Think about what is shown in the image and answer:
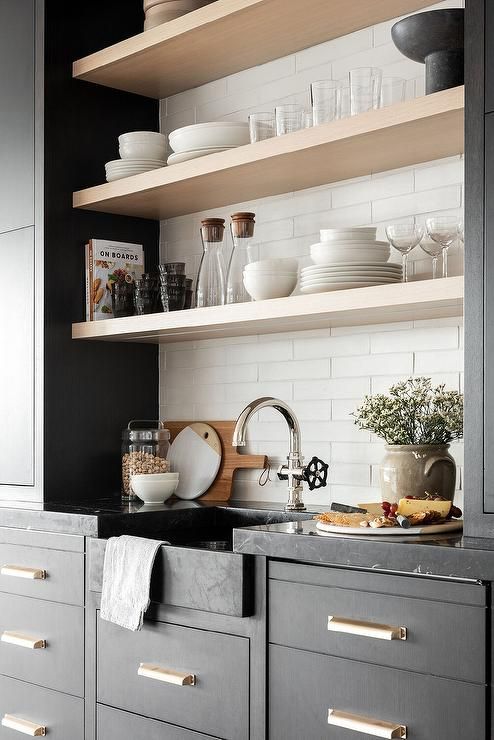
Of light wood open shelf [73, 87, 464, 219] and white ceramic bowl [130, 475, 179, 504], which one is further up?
light wood open shelf [73, 87, 464, 219]

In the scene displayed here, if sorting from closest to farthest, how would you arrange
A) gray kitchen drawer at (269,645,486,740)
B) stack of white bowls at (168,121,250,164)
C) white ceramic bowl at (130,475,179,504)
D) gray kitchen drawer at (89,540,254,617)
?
gray kitchen drawer at (269,645,486,740) < gray kitchen drawer at (89,540,254,617) < stack of white bowls at (168,121,250,164) < white ceramic bowl at (130,475,179,504)

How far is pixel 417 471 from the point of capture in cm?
228

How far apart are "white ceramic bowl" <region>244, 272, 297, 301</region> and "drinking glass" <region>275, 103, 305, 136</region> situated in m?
0.38

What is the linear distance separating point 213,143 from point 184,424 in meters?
0.97

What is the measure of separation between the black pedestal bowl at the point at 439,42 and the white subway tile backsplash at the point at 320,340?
33 centimetres

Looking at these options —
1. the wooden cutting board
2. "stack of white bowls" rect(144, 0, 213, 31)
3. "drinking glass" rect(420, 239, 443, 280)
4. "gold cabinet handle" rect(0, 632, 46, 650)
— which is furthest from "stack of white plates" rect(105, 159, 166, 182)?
"gold cabinet handle" rect(0, 632, 46, 650)

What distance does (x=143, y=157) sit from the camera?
3.08m

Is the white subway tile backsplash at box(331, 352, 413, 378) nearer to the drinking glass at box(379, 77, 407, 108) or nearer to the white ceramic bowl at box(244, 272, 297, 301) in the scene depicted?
the white ceramic bowl at box(244, 272, 297, 301)

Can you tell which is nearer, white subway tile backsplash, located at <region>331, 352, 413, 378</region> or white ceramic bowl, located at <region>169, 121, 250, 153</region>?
white subway tile backsplash, located at <region>331, 352, 413, 378</region>

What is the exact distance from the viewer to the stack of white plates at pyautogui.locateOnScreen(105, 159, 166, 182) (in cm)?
307

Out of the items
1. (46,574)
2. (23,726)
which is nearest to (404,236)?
(46,574)

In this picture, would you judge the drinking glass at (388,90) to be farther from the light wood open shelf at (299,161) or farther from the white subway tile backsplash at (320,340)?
the white subway tile backsplash at (320,340)

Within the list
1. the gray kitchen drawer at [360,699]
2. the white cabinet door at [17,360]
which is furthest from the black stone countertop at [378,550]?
the white cabinet door at [17,360]

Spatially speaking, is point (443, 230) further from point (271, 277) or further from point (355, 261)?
point (271, 277)
